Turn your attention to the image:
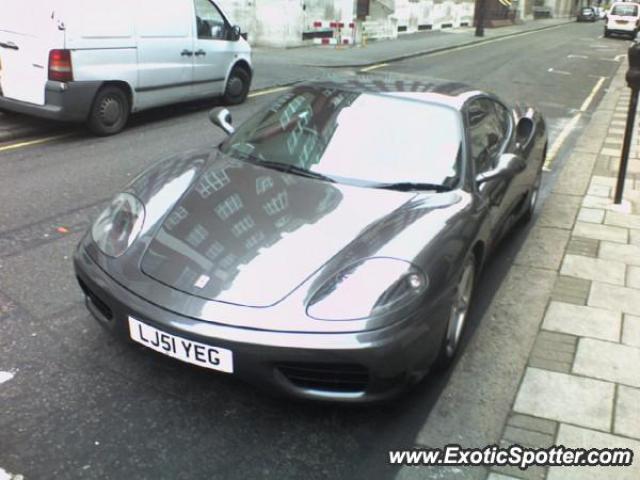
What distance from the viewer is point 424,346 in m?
2.76

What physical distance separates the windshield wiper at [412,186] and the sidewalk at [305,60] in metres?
5.80

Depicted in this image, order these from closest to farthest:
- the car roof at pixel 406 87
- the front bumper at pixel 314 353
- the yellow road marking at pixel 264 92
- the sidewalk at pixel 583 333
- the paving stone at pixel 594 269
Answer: the front bumper at pixel 314 353, the sidewalk at pixel 583 333, the car roof at pixel 406 87, the paving stone at pixel 594 269, the yellow road marking at pixel 264 92

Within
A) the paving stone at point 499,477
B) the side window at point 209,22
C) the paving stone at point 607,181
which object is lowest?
the paving stone at point 499,477

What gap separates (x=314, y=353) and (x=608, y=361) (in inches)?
72.7

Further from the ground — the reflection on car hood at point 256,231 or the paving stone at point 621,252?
the reflection on car hood at point 256,231

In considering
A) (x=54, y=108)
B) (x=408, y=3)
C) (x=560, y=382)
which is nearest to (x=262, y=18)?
(x=408, y=3)

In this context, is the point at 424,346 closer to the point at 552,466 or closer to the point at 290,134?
the point at 552,466

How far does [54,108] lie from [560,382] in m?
6.38

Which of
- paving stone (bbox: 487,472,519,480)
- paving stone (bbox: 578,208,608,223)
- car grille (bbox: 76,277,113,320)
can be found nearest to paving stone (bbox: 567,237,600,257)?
paving stone (bbox: 578,208,608,223)

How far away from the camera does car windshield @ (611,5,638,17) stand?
35.0 m

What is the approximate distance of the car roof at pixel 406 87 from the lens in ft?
13.2

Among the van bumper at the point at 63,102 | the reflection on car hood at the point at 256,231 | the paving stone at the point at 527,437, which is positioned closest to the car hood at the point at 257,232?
the reflection on car hood at the point at 256,231

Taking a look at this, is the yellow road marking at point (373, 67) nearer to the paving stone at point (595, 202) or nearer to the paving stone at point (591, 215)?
the paving stone at point (595, 202)

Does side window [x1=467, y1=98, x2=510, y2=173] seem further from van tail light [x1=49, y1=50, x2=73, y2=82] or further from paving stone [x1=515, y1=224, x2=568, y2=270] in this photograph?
van tail light [x1=49, y1=50, x2=73, y2=82]
